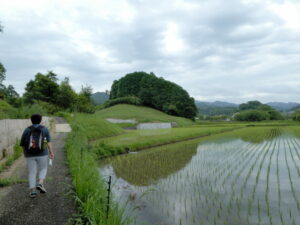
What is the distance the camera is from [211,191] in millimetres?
5258

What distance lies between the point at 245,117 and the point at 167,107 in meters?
26.6

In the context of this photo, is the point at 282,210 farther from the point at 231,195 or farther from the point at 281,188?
the point at 281,188

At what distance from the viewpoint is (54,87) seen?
30.0 meters

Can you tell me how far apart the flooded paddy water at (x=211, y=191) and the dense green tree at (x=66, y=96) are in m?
22.8

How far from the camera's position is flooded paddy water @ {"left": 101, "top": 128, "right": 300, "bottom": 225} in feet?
12.9

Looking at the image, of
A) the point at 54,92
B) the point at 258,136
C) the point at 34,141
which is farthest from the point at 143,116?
the point at 34,141

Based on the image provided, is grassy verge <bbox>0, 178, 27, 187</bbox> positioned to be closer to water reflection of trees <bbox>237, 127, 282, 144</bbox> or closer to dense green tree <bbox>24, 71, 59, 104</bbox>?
water reflection of trees <bbox>237, 127, 282, 144</bbox>

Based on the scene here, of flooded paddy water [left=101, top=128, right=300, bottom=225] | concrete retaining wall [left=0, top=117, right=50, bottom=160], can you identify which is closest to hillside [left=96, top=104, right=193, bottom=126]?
concrete retaining wall [left=0, top=117, right=50, bottom=160]

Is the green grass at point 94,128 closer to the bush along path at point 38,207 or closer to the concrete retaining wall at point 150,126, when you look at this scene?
the bush along path at point 38,207

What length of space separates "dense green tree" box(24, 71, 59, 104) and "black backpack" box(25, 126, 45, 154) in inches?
1046

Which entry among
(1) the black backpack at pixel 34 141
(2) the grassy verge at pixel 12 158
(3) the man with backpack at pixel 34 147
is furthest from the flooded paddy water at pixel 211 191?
(2) the grassy verge at pixel 12 158

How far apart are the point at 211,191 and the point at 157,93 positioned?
5523cm

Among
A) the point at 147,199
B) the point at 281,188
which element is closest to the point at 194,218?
the point at 147,199

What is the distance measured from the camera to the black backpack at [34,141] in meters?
3.83
